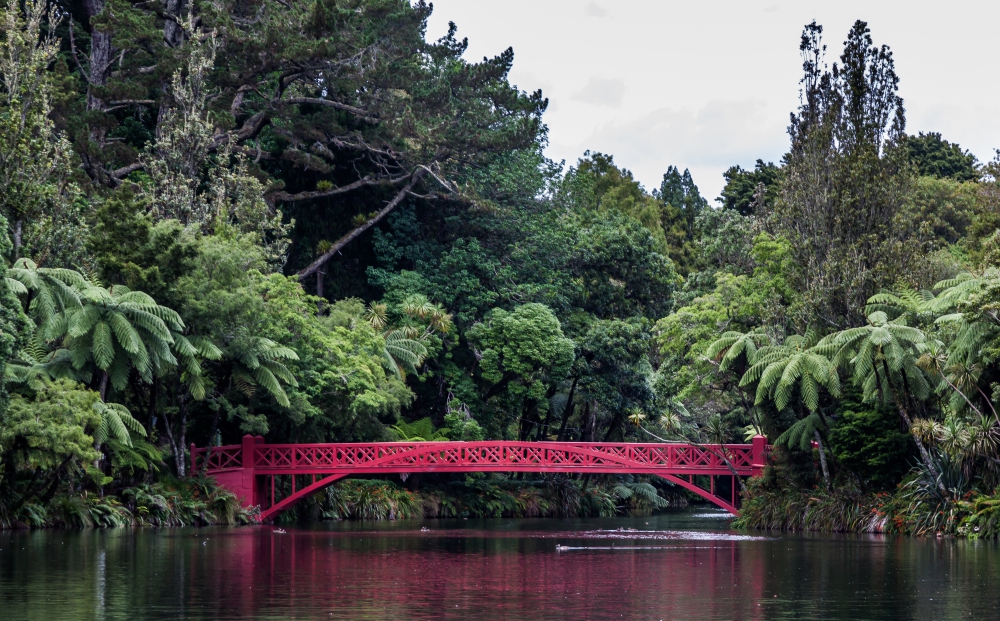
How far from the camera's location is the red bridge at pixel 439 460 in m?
38.5

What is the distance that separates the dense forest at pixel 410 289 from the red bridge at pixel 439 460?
104cm

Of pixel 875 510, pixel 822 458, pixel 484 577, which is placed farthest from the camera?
pixel 822 458

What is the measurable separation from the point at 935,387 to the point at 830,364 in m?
2.60

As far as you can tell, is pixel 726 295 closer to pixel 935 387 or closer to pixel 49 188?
pixel 935 387

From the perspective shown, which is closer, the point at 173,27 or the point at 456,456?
the point at 456,456

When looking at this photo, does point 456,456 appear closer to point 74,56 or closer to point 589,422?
point 589,422

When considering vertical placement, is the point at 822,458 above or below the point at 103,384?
below

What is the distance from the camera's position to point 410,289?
5003 cm

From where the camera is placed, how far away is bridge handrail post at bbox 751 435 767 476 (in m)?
38.1

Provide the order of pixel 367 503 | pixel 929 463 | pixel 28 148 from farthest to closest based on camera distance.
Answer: pixel 367 503
pixel 28 148
pixel 929 463

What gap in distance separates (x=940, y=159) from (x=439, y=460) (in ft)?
160

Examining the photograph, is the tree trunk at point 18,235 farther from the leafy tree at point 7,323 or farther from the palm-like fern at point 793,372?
the palm-like fern at point 793,372

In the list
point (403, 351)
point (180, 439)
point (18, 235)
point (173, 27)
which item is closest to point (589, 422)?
point (403, 351)

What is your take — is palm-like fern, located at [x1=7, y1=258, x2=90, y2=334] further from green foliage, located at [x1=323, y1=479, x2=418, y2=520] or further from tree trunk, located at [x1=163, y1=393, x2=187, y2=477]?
green foliage, located at [x1=323, y1=479, x2=418, y2=520]
